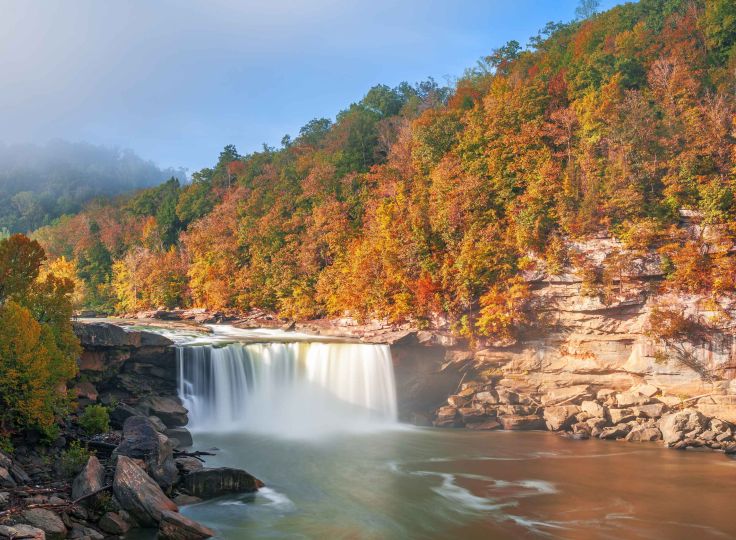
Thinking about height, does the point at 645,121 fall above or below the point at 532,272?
above

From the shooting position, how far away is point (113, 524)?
11.5m

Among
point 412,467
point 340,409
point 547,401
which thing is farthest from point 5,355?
point 547,401

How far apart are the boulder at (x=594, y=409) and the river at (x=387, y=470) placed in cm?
175

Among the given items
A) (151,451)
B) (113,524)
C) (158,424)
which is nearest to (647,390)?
(151,451)

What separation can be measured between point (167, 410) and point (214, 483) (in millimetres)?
8004

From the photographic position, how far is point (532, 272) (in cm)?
2552

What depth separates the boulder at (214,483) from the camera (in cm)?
1403

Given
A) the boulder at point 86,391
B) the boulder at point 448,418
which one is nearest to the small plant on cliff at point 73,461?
the boulder at point 86,391

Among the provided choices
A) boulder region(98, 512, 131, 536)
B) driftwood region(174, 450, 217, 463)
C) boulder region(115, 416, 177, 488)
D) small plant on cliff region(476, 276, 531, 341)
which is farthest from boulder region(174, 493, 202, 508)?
small plant on cliff region(476, 276, 531, 341)

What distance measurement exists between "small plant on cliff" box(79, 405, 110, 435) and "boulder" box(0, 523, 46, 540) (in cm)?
686

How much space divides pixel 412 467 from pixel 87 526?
10.3 m

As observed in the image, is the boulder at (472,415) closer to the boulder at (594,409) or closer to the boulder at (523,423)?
the boulder at (523,423)

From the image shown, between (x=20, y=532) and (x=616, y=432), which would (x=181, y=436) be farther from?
(x=616, y=432)

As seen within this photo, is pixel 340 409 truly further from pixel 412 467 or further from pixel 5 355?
pixel 5 355
